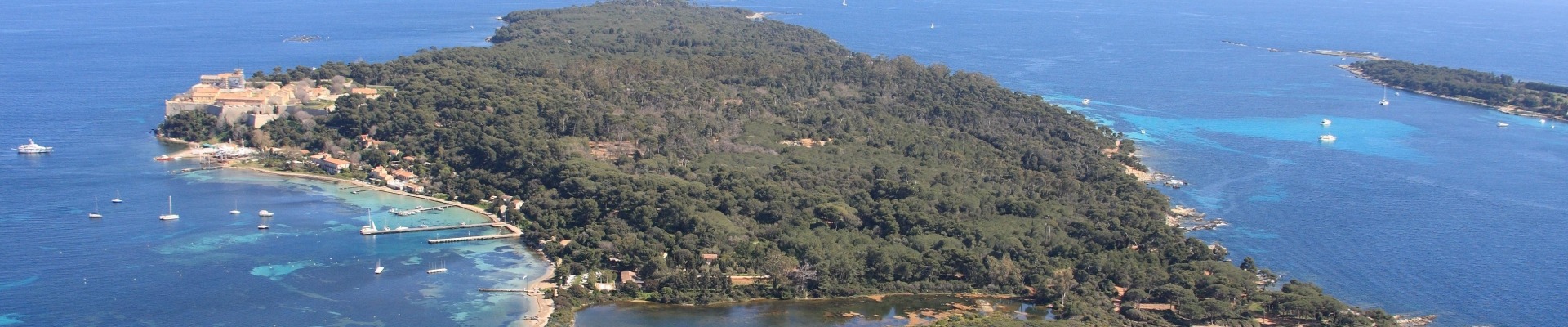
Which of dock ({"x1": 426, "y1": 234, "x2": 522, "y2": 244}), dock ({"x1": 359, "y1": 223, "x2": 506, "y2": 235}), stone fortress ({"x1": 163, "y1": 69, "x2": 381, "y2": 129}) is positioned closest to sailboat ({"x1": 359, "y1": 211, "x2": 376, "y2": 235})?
dock ({"x1": 359, "y1": 223, "x2": 506, "y2": 235})

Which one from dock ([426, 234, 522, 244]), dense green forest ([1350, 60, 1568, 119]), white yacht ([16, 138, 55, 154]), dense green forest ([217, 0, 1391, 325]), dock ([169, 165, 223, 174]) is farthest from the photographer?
dense green forest ([1350, 60, 1568, 119])

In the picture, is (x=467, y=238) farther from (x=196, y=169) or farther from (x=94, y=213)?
(x=196, y=169)

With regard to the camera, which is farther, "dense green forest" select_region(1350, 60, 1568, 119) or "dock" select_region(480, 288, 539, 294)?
"dense green forest" select_region(1350, 60, 1568, 119)

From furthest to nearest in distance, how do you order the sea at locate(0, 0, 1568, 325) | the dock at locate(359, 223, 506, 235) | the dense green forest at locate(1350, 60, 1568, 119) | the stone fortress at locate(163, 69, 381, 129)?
1. the dense green forest at locate(1350, 60, 1568, 119)
2. the stone fortress at locate(163, 69, 381, 129)
3. the dock at locate(359, 223, 506, 235)
4. the sea at locate(0, 0, 1568, 325)

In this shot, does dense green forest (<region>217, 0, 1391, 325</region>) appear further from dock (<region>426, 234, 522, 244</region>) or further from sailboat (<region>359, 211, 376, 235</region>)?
sailboat (<region>359, 211, 376, 235</region>)

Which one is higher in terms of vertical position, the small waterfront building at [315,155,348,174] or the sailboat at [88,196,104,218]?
the small waterfront building at [315,155,348,174]

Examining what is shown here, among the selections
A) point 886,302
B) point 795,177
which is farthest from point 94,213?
point 886,302

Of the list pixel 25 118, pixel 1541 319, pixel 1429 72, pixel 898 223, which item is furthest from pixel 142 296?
pixel 1429 72

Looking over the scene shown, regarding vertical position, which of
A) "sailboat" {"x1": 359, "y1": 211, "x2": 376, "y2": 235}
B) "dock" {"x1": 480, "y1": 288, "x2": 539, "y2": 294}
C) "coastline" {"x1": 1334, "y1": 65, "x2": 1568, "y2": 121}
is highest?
"coastline" {"x1": 1334, "y1": 65, "x2": 1568, "y2": 121}

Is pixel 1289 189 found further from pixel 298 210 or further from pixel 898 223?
pixel 298 210
